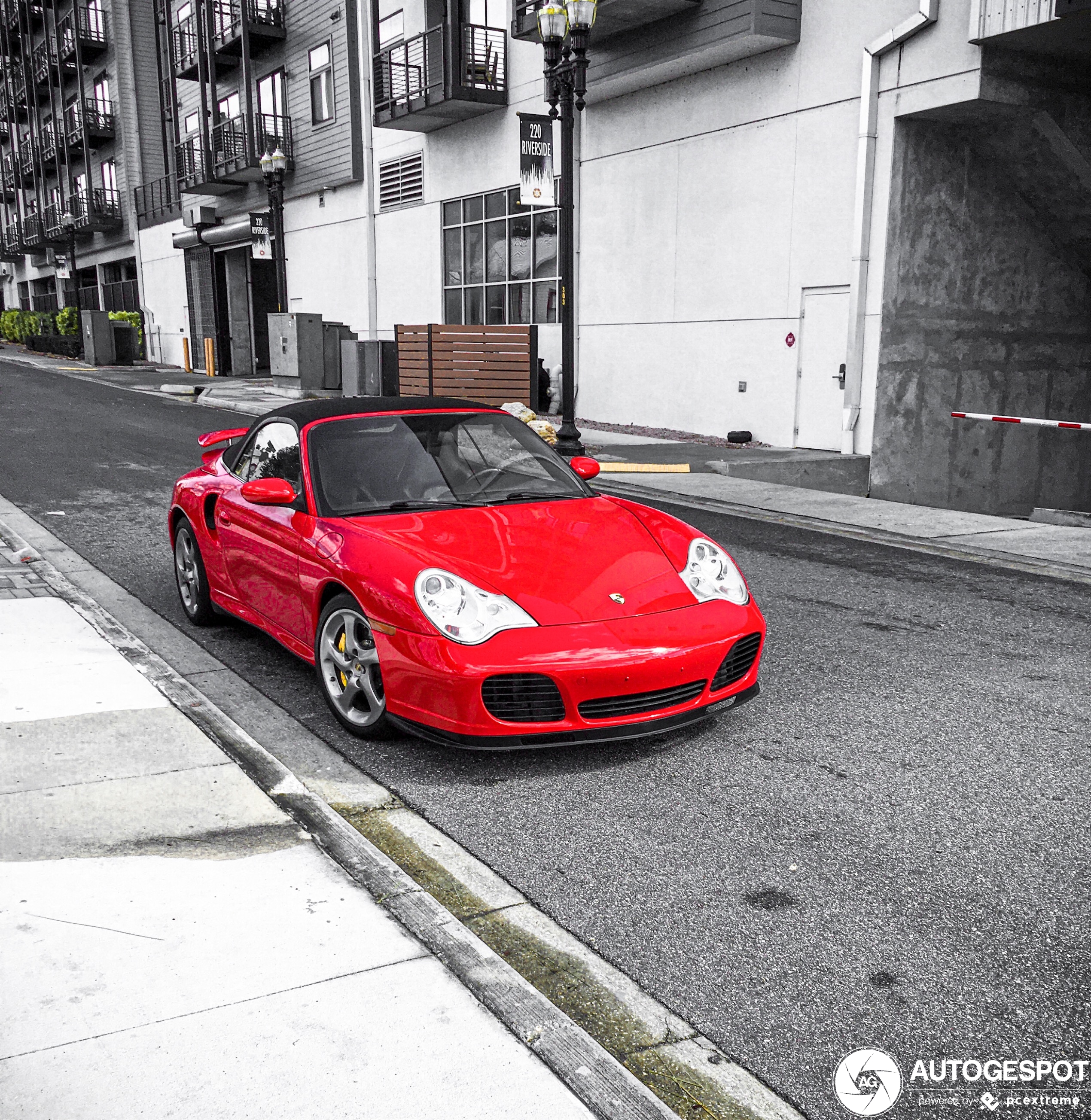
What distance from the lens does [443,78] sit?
22656mm

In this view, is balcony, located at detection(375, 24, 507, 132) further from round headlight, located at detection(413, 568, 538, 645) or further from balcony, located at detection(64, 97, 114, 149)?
balcony, located at detection(64, 97, 114, 149)

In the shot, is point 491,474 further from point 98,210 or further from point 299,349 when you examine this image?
point 98,210

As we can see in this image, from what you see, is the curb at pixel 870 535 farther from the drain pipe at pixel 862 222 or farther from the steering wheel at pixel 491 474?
the steering wheel at pixel 491 474

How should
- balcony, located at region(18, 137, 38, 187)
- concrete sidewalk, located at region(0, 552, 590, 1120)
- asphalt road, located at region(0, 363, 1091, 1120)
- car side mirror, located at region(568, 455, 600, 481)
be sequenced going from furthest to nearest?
balcony, located at region(18, 137, 38, 187)
car side mirror, located at region(568, 455, 600, 481)
asphalt road, located at region(0, 363, 1091, 1120)
concrete sidewalk, located at region(0, 552, 590, 1120)

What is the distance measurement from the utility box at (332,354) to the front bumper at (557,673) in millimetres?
24001

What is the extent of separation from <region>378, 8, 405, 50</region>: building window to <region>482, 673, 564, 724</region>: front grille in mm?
25243

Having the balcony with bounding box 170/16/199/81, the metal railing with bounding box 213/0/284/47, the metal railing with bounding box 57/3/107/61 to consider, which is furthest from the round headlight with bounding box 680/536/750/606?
the metal railing with bounding box 57/3/107/61

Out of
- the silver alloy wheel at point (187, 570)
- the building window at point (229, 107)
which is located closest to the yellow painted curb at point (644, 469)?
the silver alloy wheel at point (187, 570)

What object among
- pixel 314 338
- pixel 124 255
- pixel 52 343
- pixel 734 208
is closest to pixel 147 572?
pixel 734 208

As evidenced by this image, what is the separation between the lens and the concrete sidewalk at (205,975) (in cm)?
242

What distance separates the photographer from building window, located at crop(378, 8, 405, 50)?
85.5ft

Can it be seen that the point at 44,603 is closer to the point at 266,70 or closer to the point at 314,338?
the point at 314,338

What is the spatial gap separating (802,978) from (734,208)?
1591 centimetres

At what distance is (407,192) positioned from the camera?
26.6m
